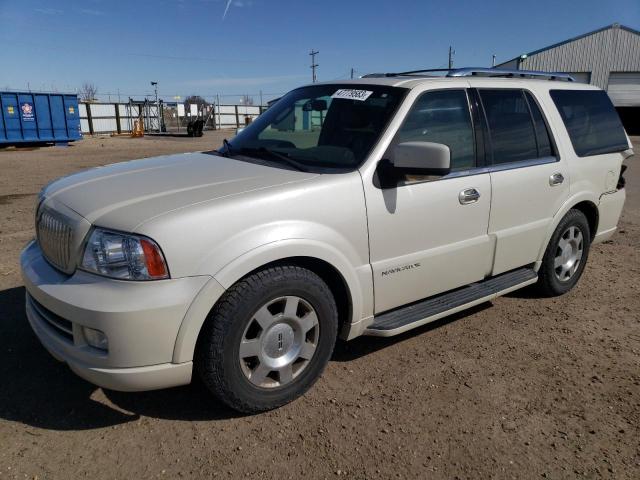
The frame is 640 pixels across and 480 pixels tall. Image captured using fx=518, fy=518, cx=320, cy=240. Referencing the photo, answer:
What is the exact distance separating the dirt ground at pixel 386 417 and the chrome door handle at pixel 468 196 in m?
1.09

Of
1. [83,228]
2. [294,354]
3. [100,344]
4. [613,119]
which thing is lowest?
[294,354]

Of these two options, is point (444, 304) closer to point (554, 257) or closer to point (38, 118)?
point (554, 257)

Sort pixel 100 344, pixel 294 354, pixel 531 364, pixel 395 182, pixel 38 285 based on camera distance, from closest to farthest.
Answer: pixel 100 344
pixel 38 285
pixel 294 354
pixel 395 182
pixel 531 364

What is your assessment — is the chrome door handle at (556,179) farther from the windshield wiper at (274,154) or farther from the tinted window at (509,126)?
the windshield wiper at (274,154)

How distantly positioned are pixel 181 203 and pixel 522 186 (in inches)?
105

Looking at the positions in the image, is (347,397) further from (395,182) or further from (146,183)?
(146,183)

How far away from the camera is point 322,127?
3836mm

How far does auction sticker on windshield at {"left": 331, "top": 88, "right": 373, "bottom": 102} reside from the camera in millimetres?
3636

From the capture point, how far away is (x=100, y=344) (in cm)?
252

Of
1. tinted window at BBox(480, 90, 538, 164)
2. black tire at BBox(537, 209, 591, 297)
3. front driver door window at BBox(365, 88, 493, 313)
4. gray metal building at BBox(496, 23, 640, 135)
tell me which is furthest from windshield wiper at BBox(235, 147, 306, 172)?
gray metal building at BBox(496, 23, 640, 135)

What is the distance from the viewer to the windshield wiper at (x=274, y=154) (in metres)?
3.32

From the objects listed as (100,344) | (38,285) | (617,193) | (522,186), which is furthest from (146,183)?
(617,193)

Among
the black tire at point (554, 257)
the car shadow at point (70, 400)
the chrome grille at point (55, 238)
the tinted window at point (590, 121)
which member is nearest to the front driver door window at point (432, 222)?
the car shadow at point (70, 400)

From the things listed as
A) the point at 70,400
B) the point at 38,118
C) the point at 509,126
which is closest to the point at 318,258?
the point at 70,400
